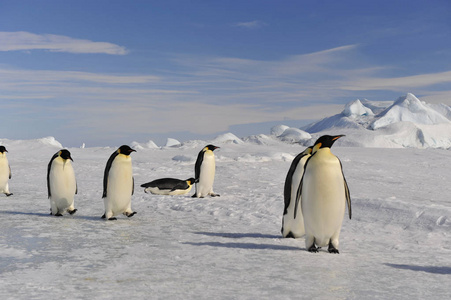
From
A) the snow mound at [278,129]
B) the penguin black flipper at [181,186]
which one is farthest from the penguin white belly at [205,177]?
the snow mound at [278,129]

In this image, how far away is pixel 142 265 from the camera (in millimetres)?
3828

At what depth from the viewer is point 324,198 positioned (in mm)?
→ 4406

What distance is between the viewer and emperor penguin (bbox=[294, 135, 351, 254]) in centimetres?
439

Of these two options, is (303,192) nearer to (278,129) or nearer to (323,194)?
(323,194)

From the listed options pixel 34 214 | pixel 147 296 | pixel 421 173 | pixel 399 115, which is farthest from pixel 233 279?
pixel 399 115

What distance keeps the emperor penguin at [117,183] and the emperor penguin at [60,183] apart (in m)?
0.70

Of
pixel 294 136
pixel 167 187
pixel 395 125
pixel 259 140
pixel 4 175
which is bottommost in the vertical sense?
pixel 167 187

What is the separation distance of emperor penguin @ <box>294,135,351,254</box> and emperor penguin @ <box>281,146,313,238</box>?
57cm

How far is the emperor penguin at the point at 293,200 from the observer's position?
200 inches

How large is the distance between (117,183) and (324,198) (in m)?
3.04

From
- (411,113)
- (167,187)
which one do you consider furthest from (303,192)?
(411,113)

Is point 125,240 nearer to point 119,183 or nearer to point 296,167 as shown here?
point 119,183

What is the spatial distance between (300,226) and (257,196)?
329 centimetres

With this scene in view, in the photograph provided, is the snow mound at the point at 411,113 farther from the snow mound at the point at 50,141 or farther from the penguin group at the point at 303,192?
the penguin group at the point at 303,192
